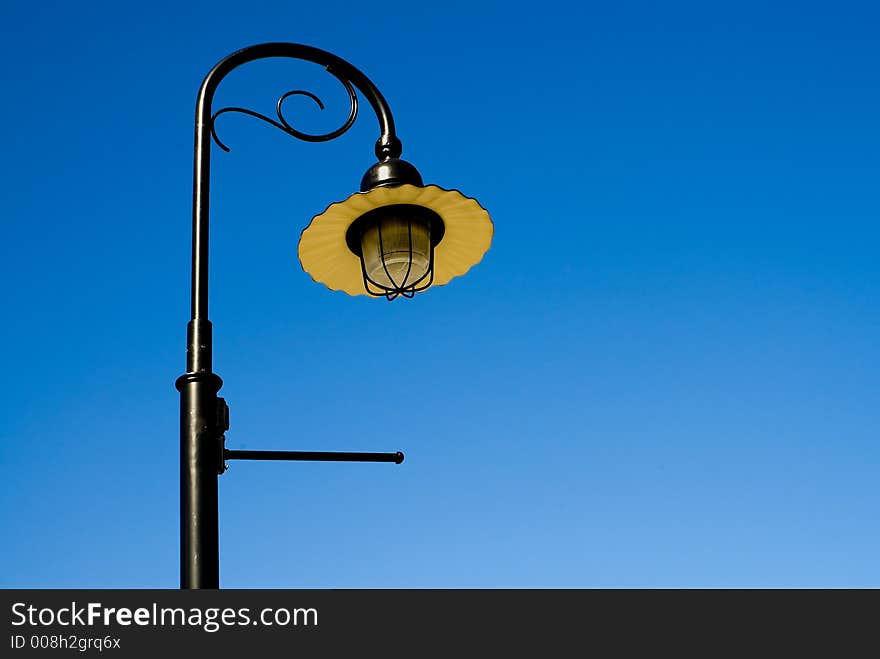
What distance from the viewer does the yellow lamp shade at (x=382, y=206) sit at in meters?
4.80

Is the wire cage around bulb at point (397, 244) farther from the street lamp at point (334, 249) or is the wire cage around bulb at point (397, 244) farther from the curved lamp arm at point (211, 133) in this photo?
the curved lamp arm at point (211, 133)

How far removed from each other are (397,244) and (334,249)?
0.44m

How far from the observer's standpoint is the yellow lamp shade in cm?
480

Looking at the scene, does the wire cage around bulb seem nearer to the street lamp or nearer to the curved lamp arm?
the street lamp

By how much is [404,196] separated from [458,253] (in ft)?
1.99

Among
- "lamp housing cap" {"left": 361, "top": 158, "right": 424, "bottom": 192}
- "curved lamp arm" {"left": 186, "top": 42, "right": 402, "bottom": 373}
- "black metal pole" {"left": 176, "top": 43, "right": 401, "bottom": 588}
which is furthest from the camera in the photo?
"lamp housing cap" {"left": 361, "top": 158, "right": 424, "bottom": 192}

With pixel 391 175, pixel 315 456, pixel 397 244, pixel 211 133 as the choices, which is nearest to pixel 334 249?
pixel 397 244

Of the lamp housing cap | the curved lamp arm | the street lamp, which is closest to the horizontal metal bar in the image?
the street lamp

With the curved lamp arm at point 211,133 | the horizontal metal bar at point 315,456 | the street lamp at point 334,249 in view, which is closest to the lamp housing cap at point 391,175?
the street lamp at point 334,249

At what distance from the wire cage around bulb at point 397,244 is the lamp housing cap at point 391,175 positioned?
0.12m

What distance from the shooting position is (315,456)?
4.36 m

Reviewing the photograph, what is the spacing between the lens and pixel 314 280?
5328 mm

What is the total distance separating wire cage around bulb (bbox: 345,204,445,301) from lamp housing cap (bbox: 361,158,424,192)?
0.12 meters
